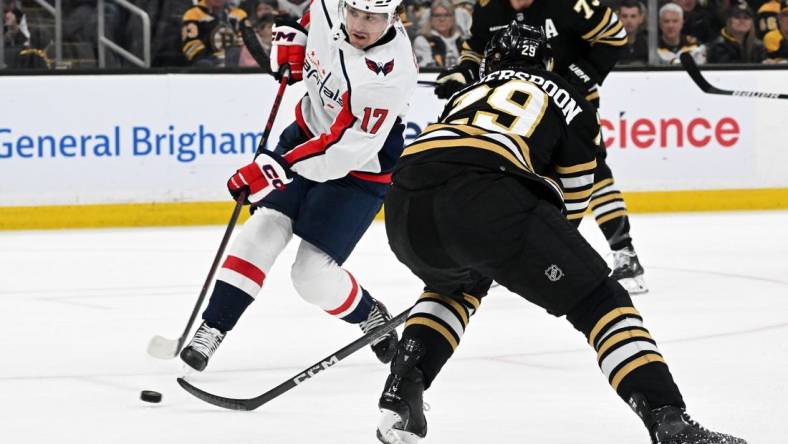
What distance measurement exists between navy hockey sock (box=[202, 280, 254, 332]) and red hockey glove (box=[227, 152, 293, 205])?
0.75 ft

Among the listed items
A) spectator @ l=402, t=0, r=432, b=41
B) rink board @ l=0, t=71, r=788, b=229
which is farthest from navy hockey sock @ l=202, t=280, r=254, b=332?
spectator @ l=402, t=0, r=432, b=41

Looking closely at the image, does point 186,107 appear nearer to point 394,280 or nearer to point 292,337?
point 394,280

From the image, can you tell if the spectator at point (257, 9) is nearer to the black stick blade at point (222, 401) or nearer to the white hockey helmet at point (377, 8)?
the white hockey helmet at point (377, 8)

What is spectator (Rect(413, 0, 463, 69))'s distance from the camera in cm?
761

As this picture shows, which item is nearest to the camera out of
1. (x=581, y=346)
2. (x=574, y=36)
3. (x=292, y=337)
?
(x=581, y=346)

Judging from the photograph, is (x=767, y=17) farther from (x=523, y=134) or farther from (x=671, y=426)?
(x=671, y=426)

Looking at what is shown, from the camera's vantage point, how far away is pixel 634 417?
A: 9.95 feet

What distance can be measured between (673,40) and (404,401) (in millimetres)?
5677

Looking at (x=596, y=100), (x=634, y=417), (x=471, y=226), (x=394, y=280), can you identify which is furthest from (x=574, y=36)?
(x=471, y=226)

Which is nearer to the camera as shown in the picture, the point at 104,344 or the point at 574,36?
the point at 104,344

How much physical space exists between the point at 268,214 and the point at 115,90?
365 centimetres

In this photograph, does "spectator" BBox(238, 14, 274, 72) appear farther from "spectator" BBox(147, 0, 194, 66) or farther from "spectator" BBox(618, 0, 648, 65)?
"spectator" BBox(618, 0, 648, 65)

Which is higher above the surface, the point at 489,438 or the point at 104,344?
the point at 489,438

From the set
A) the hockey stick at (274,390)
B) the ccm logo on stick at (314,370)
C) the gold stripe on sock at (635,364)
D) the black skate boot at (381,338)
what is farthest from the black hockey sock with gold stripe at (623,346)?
the black skate boot at (381,338)
